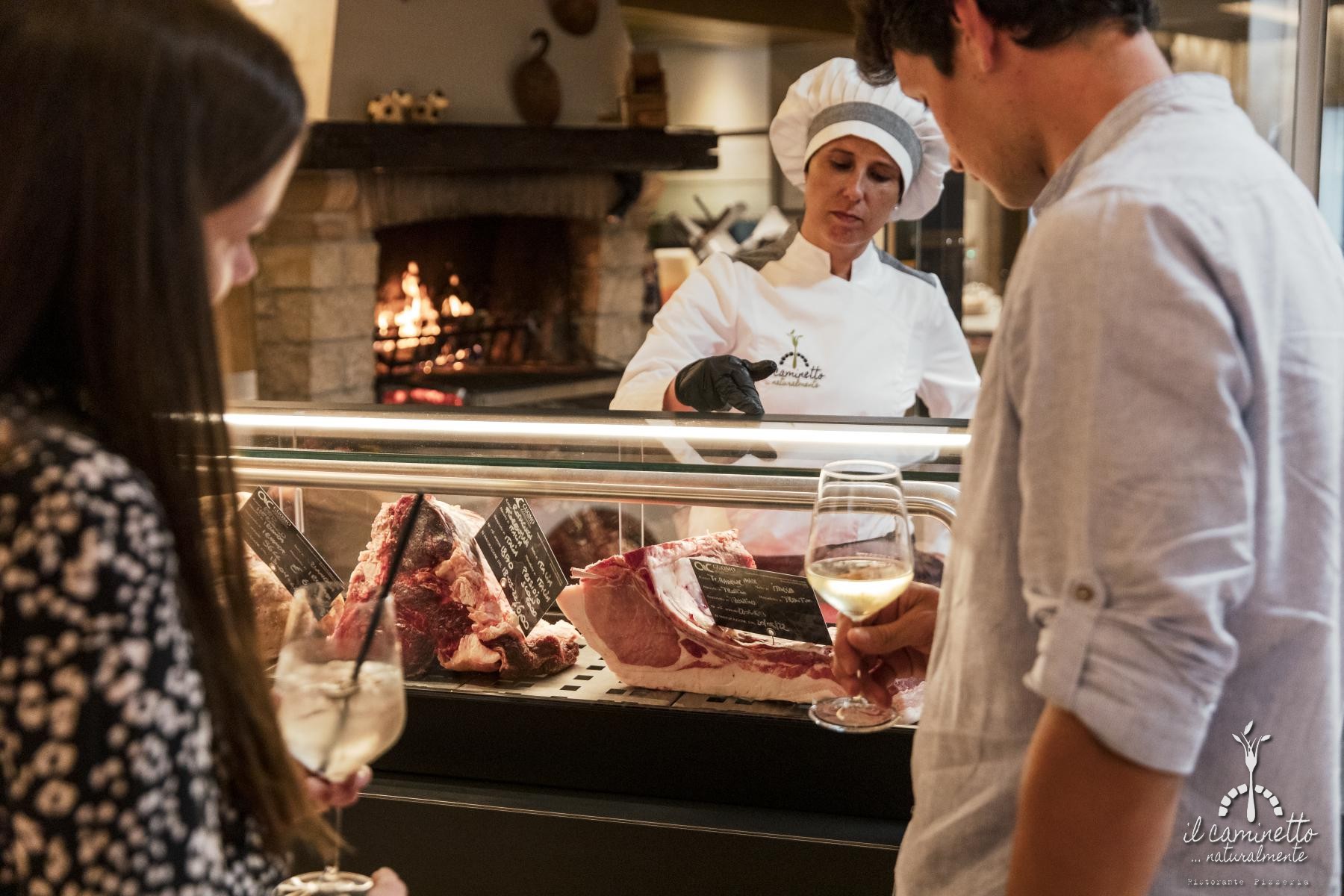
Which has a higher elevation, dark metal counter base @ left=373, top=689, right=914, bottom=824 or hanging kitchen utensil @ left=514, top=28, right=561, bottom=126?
hanging kitchen utensil @ left=514, top=28, right=561, bottom=126

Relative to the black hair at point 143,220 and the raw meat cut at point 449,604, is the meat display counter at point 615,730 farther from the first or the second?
the black hair at point 143,220

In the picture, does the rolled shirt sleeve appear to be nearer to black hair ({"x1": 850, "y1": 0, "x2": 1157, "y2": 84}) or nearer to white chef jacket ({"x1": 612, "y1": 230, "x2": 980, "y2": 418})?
black hair ({"x1": 850, "y1": 0, "x2": 1157, "y2": 84})

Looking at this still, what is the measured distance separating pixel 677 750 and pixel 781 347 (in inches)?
50.8

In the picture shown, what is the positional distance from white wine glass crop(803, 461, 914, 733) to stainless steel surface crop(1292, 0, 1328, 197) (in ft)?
7.50

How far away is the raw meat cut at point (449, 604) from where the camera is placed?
183 centimetres

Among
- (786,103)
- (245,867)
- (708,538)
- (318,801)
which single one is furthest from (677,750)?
(786,103)

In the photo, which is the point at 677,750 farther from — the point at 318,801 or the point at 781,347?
the point at 781,347

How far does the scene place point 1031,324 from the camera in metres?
0.92

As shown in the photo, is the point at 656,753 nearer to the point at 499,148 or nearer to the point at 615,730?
the point at 615,730

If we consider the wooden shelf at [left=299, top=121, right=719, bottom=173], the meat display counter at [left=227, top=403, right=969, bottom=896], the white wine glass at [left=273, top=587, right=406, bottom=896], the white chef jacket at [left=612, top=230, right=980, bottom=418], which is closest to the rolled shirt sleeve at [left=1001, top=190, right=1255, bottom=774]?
the white wine glass at [left=273, top=587, right=406, bottom=896]

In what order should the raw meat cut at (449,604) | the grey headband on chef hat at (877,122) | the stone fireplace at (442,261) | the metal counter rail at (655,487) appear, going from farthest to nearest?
1. the stone fireplace at (442,261)
2. the grey headband on chef hat at (877,122)
3. the raw meat cut at (449,604)
4. the metal counter rail at (655,487)

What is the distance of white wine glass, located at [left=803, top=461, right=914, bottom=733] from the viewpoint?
4.44ft

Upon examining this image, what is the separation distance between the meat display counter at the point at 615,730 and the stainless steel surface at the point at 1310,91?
1.95 meters
